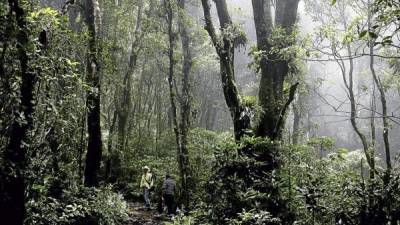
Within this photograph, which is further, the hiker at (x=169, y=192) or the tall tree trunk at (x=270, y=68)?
the hiker at (x=169, y=192)

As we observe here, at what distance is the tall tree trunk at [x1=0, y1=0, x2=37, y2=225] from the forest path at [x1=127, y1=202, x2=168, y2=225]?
503 centimetres

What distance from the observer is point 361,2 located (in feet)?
59.7

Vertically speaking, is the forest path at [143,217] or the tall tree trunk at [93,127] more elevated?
the tall tree trunk at [93,127]

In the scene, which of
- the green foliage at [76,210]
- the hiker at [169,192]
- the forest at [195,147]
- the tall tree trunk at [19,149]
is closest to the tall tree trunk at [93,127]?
the forest at [195,147]

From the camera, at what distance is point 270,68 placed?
447 inches

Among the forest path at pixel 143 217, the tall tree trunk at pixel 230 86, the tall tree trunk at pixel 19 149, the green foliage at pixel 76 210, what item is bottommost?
the forest path at pixel 143 217

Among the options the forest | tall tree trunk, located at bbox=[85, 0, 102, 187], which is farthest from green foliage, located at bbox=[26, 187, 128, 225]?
tall tree trunk, located at bbox=[85, 0, 102, 187]

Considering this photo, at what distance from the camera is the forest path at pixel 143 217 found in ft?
37.5

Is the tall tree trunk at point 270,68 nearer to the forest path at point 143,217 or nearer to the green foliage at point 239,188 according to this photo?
the green foliage at point 239,188

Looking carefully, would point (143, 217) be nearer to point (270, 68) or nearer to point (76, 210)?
point (76, 210)

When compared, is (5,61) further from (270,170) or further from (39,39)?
(270,170)

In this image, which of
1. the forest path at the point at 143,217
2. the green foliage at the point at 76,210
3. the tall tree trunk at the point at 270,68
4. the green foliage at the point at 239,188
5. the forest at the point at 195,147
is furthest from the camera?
the forest path at the point at 143,217

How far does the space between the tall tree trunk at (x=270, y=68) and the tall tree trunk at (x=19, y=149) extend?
6256mm

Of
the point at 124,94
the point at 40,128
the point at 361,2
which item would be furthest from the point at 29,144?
the point at 361,2
